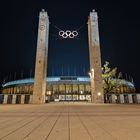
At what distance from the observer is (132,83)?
76312mm

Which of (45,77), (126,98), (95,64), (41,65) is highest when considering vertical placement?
(95,64)

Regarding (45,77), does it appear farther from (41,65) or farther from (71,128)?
(71,128)

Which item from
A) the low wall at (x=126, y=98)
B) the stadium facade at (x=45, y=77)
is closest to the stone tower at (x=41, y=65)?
the stadium facade at (x=45, y=77)

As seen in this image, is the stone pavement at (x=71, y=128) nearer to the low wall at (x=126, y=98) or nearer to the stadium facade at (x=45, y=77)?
the low wall at (x=126, y=98)

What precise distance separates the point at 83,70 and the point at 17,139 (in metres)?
68.7

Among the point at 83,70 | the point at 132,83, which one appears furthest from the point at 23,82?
the point at 132,83

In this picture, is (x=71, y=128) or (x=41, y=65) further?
(x=41, y=65)

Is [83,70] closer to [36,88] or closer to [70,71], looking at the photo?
[70,71]

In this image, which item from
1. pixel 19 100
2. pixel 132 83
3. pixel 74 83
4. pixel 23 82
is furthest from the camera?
pixel 132 83

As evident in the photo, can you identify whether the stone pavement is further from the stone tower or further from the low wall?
the stone tower

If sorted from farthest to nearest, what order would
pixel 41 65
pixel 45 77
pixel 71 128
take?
pixel 45 77 < pixel 41 65 < pixel 71 128

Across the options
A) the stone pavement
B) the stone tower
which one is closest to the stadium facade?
the stone tower

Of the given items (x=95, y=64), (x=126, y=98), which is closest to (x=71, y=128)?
(x=126, y=98)

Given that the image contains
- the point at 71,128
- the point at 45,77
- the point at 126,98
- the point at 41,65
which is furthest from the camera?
the point at 45,77
